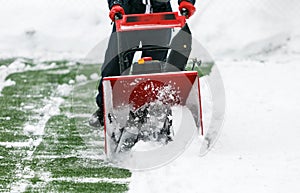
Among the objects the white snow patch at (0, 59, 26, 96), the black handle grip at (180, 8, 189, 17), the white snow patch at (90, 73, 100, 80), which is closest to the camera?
the black handle grip at (180, 8, 189, 17)

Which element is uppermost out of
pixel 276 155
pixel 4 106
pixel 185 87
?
pixel 185 87

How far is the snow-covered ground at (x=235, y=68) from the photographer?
441cm

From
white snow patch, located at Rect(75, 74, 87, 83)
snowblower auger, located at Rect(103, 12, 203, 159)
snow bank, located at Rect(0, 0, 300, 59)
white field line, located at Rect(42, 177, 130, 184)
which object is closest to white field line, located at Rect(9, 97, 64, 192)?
white field line, located at Rect(42, 177, 130, 184)

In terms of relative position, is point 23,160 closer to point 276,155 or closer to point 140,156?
point 140,156

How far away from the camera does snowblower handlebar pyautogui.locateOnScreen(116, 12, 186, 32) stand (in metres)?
4.98

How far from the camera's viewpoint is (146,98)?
5.01 m

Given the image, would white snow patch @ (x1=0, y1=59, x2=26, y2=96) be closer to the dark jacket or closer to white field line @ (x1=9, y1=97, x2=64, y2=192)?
white field line @ (x1=9, y1=97, x2=64, y2=192)

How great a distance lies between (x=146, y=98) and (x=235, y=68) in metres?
3.68

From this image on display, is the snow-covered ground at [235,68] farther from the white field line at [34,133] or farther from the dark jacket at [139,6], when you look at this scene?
the dark jacket at [139,6]

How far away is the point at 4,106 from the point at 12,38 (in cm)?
357

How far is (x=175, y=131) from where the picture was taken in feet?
16.5

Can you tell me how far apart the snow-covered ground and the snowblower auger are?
329 mm

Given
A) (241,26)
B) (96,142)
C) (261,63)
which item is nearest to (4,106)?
(96,142)

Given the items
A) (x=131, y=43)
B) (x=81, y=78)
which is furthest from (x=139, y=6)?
(x=81, y=78)
